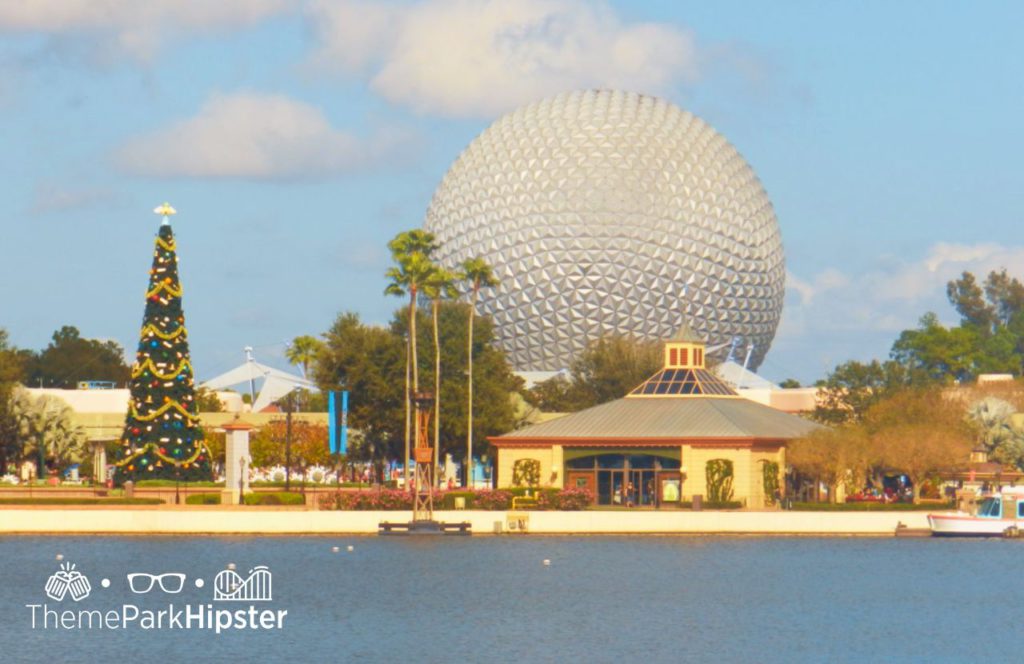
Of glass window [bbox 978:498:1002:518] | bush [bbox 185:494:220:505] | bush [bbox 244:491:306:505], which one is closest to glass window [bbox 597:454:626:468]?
bush [bbox 244:491:306:505]

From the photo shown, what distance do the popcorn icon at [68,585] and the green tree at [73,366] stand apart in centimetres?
9639

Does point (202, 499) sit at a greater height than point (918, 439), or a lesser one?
lesser

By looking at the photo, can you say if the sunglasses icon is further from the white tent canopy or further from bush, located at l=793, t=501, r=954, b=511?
the white tent canopy

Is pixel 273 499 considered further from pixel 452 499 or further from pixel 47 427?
pixel 47 427

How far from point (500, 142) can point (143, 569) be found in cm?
6456

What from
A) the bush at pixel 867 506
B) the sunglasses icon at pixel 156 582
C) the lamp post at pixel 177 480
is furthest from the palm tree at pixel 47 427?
the sunglasses icon at pixel 156 582

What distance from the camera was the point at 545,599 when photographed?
51406mm

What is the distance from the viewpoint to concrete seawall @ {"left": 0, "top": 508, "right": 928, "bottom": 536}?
6950cm

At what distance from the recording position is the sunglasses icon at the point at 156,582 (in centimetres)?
5259

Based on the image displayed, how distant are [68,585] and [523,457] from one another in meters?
38.1

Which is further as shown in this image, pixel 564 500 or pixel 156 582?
pixel 564 500

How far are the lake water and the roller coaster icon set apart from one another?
1.08ft

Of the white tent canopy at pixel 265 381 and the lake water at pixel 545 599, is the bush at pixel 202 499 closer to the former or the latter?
the lake water at pixel 545 599

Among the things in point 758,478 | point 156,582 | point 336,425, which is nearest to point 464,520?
point 758,478
